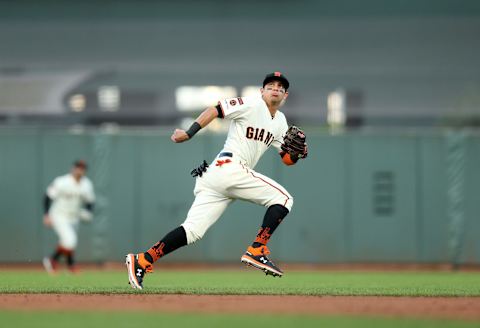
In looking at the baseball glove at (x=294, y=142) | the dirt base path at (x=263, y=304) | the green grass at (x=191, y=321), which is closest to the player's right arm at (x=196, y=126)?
the baseball glove at (x=294, y=142)

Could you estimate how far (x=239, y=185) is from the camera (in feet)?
26.7

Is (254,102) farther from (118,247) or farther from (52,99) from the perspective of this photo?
(52,99)

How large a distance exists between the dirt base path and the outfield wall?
8.26 m

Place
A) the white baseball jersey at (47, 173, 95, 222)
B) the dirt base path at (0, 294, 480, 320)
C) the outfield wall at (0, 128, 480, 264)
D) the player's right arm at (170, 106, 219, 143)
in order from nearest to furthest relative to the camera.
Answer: the dirt base path at (0, 294, 480, 320)
the player's right arm at (170, 106, 219, 143)
the white baseball jersey at (47, 173, 95, 222)
the outfield wall at (0, 128, 480, 264)

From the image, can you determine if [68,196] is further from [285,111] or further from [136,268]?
[285,111]

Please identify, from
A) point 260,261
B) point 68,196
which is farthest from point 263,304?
point 68,196

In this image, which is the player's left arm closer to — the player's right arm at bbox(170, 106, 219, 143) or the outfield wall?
the outfield wall

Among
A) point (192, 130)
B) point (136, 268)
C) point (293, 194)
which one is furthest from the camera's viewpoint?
point (293, 194)

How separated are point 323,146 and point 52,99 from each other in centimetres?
777

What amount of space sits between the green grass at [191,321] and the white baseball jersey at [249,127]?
211cm

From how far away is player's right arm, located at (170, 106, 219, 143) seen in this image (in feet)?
25.5

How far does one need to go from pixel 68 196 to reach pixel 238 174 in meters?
7.32

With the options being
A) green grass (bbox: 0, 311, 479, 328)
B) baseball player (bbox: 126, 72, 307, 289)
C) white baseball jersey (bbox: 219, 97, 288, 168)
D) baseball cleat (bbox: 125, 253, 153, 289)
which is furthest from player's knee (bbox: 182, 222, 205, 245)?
green grass (bbox: 0, 311, 479, 328)

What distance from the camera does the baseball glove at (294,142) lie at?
8336 millimetres
